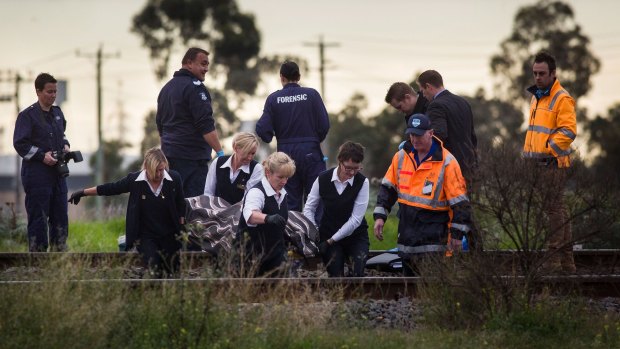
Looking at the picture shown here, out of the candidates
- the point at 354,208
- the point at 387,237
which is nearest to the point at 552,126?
the point at 354,208

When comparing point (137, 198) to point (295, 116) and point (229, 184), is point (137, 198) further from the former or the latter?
point (295, 116)

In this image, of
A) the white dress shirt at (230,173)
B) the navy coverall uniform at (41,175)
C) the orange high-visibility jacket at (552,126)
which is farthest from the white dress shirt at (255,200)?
the navy coverall uniform at (41,175)

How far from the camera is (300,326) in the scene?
8359 millimetres

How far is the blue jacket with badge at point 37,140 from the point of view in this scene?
13125 millimetres

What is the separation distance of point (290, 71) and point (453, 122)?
239cm

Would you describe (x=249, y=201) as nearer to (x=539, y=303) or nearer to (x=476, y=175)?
(x=476, y=175)

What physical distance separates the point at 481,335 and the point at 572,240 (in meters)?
1.24

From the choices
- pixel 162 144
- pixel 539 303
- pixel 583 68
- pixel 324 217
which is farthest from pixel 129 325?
pixel 583 68

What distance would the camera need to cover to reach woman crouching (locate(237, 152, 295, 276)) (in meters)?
10.4

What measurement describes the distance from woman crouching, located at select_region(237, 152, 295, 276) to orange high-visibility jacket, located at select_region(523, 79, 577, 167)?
264cm

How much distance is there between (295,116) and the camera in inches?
526

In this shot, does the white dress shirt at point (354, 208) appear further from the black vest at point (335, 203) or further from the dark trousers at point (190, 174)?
the dark trousers at point (190, 174)

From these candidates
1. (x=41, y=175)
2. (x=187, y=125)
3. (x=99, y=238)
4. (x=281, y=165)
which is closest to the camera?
(x=281, y=165)

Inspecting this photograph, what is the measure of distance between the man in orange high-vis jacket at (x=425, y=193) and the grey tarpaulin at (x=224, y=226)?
86 centimetres
